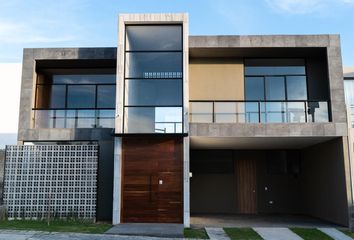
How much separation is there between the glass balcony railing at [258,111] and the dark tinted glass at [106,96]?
12.2ft

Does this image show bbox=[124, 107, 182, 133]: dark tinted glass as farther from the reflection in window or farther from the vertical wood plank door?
the vertical wood plank door

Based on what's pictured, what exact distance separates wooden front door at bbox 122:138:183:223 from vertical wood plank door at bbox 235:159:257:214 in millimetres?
5149

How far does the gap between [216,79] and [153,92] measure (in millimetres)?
3035

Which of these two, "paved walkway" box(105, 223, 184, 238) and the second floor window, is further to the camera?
the second floor window

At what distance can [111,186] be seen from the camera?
564 inches

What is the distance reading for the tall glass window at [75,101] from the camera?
A: 1483 centimetres

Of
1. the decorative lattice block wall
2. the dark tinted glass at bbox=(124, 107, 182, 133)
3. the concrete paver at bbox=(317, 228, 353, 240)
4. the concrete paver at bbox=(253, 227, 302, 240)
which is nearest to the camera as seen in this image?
the concrete paver at bbox=(253, 227, 302, 240)

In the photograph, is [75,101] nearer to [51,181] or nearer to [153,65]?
[51,181]

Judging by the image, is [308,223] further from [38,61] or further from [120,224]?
[38,61]

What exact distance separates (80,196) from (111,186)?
4.70 ft

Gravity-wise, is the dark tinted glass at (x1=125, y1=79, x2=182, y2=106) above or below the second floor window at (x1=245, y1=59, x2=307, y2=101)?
below

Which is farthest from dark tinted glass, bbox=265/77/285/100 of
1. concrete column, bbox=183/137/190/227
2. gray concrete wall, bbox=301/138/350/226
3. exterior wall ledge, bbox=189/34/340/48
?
concrete column, bbox=183/137/190/227

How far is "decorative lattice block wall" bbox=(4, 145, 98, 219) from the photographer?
518 inches

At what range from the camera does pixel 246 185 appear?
670 inches
